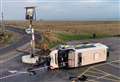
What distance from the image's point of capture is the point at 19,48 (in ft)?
183

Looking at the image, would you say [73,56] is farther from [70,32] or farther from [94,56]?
[70,32]

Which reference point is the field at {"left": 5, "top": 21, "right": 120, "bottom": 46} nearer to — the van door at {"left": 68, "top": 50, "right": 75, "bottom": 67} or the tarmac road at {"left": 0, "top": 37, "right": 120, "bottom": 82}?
the tarmac road at {"left": 0, "top": 37, "right": 120, "bottom": 82}

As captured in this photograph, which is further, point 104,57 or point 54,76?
point 104,57

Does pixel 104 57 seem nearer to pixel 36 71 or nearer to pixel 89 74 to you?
pixel 89 74

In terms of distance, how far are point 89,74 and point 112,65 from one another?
6701 millimetres

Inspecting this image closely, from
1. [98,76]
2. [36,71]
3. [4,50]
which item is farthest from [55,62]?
[4,50]

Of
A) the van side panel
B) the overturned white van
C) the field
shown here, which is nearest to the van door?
the overturned white van

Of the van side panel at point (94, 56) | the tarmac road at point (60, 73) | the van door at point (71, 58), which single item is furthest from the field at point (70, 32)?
the van door at point (71, 58)

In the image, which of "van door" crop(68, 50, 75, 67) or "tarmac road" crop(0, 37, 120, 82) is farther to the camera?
"van door" crop(68, 50, 75, 67)

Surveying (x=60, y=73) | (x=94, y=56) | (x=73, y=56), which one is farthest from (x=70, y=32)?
(x=60, y=73)

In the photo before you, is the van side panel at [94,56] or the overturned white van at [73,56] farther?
the van side panel at [94,56]

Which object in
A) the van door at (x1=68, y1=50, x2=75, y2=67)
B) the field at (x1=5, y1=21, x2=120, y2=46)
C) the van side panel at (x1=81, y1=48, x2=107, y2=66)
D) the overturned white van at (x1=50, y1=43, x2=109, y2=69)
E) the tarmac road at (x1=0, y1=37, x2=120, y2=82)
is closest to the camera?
the tarmac road at (x1=0, y1=37, x2=120, y2=82)

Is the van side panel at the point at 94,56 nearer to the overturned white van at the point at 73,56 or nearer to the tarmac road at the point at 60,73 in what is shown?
the overturned white van at the point at 73,56

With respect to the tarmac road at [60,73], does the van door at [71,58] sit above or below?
above
